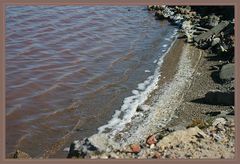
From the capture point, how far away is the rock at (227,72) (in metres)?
16.0

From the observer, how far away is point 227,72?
1642 centimetres

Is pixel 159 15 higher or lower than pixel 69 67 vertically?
higher

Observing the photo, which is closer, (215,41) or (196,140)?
(196,140)

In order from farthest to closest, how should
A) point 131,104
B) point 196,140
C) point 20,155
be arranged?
point 131,104 < point 20,155 < point 196,140

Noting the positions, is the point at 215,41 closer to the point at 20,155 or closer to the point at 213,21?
the point at 213,21

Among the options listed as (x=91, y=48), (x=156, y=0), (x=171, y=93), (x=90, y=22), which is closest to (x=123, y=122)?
(x=171, y=93)

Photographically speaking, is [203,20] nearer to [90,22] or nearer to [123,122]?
[90,22]

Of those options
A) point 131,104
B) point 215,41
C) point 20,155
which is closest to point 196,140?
point 20,155

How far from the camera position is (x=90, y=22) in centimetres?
2617

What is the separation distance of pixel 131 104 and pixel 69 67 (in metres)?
4.81

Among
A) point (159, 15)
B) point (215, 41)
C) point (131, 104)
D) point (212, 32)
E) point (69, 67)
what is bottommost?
point (131, 104)

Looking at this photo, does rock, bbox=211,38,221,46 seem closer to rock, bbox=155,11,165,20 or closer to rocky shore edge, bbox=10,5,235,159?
rocky shore edge, bbox=10,5,235,159

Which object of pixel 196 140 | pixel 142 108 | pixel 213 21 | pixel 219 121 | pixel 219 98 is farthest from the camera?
pixel 213 21

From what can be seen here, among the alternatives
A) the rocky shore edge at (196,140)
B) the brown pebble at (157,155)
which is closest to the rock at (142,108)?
the rocky shore edge at (196,140)
